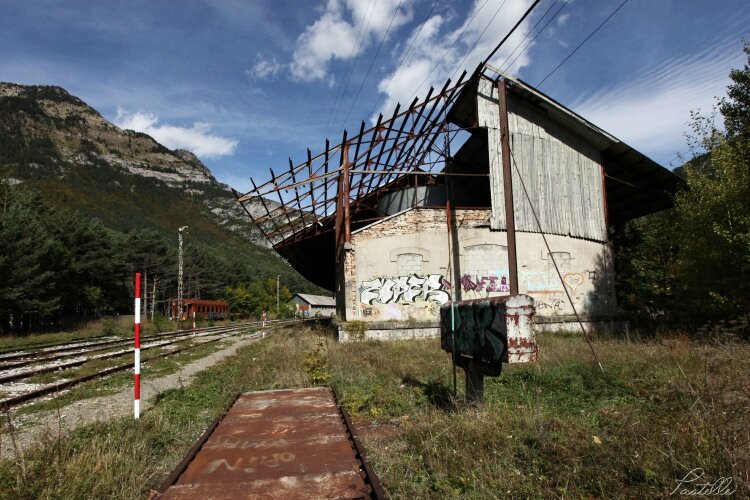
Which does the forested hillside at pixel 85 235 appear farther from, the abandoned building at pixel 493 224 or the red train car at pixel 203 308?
the abandoned building at pixel 493 224

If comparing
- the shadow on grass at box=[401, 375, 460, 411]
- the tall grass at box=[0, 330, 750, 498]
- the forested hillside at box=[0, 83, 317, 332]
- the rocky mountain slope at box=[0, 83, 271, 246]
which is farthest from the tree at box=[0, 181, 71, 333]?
the rocky mountain slope at box=[0, 83, 271, 246]

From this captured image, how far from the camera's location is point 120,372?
1100 cm

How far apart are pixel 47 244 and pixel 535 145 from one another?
2914cm

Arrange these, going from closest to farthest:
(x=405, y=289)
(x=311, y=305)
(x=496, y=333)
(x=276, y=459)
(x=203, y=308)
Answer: (x=276, y=459)
(x=496, y=333)
(x=405, y=289)
(x=203, y=308)
(x=311, y=305)

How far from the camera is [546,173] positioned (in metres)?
17.1

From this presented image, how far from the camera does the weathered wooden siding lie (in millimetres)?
16531

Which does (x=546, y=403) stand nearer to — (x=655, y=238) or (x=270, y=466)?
(x=270, y=466)

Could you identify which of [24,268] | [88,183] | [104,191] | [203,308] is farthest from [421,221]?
[88,183]

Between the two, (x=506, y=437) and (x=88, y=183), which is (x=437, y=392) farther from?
(x=88, y=183)

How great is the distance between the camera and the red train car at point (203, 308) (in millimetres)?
45619

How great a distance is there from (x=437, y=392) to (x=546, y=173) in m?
12.7

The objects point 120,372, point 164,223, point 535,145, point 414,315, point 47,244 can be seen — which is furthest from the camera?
point 164,223

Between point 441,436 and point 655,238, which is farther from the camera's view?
point 655,238

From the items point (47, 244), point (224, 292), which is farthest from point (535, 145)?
point (224, 292)
